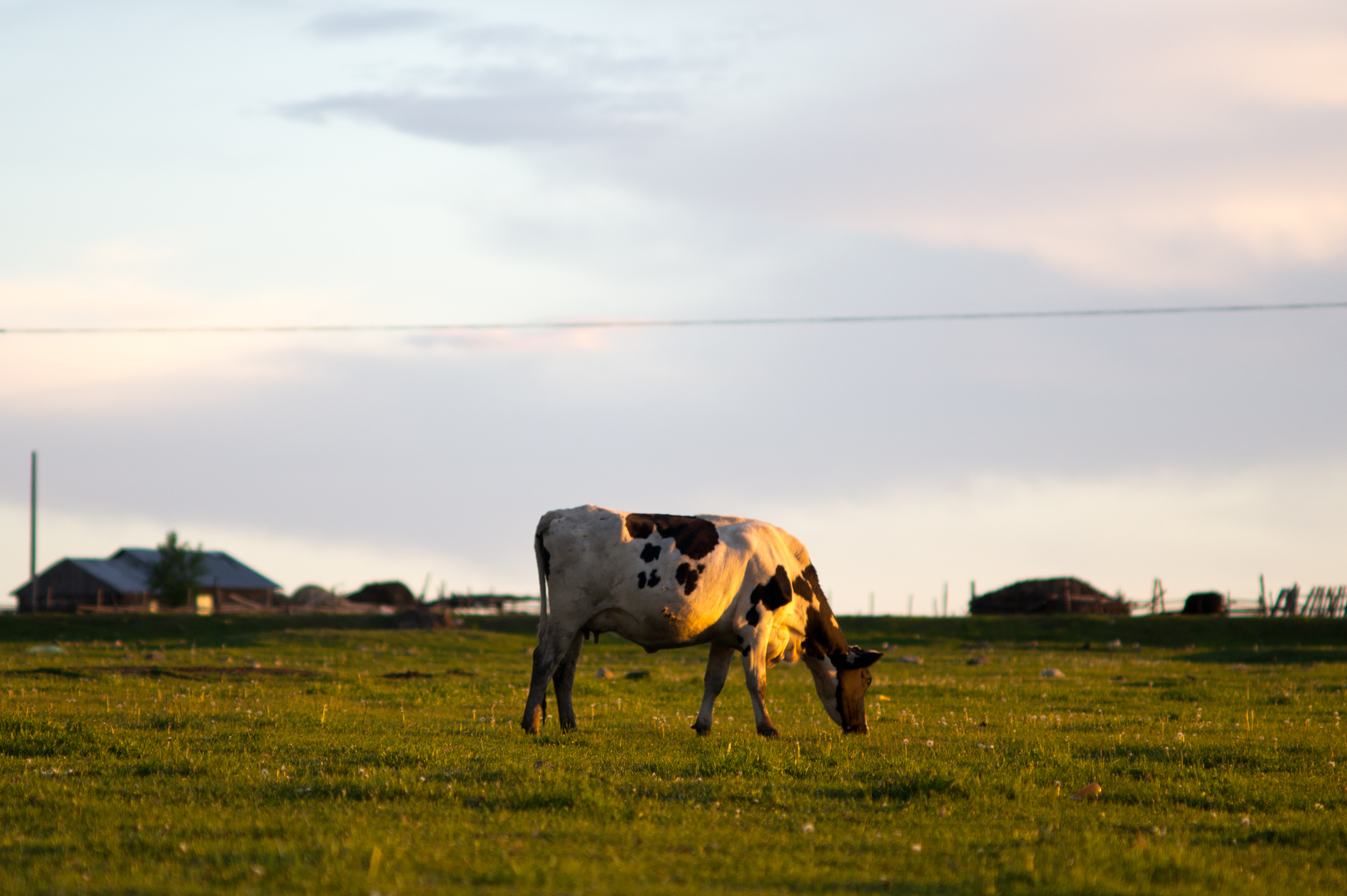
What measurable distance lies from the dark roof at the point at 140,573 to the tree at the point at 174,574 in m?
0.87

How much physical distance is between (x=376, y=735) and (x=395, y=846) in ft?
24.3

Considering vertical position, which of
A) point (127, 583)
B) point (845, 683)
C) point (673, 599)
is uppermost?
point (673, 599)

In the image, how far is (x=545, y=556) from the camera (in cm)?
1605

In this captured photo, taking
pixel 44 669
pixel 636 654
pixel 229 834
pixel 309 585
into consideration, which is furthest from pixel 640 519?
pixel 309 585

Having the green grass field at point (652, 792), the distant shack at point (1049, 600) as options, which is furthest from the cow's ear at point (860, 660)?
the distant shack at point (1049, 600)

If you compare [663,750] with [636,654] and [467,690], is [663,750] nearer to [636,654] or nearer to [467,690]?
[467,690]

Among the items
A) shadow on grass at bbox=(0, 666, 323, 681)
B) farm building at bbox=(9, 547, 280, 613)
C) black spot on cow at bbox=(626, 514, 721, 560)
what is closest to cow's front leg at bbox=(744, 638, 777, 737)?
black spot on cow at bbox=(626, 514, 721, 560)

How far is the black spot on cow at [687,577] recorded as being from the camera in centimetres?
1581

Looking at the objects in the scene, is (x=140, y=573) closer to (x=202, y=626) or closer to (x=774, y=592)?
(x=202, y=626)

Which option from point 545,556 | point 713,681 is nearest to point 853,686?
point 713,681

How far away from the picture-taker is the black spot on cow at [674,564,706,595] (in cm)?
1581

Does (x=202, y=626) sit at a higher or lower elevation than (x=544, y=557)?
lower

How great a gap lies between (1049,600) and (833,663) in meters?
56.0

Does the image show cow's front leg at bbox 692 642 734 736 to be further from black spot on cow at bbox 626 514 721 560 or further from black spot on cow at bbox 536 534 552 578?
black spot on cow at bbox 536 534 552 578
